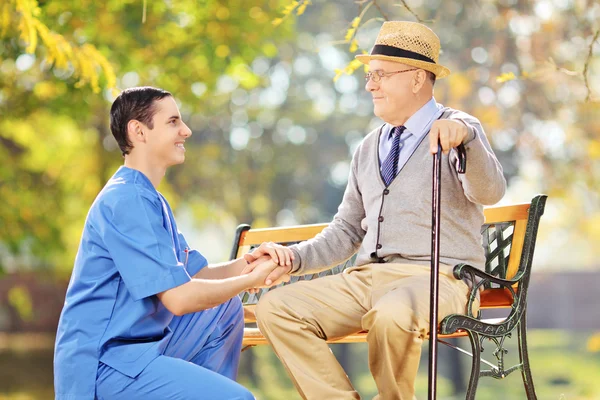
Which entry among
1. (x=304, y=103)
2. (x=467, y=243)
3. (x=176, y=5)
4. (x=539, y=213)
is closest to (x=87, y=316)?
(x=467, y=243)

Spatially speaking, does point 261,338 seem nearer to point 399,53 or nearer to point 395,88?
point 395,88

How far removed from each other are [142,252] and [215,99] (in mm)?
12989

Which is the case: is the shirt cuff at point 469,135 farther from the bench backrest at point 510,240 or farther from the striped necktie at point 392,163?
the bench backrest at point 510,240

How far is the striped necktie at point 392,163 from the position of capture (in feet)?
13.2

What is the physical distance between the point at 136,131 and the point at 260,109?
14.8 m

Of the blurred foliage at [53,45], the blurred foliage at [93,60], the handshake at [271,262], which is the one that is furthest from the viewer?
the blurred foliage at [93,60]

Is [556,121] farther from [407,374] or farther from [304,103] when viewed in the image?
[407,374]

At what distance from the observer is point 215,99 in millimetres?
16047

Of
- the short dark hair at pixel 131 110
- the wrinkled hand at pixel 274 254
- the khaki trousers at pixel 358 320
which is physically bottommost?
the khaki trousers at pixel 358 320

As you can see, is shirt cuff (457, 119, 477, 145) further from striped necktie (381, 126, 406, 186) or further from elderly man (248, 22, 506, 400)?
striped necktie (381, 126, 406, 186)

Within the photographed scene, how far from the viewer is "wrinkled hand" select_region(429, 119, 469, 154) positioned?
3.38m

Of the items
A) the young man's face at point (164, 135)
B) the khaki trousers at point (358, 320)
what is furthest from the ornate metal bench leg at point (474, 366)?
the young man's face at point (164, 135)

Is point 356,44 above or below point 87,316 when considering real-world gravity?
above

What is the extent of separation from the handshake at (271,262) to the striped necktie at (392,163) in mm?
545
